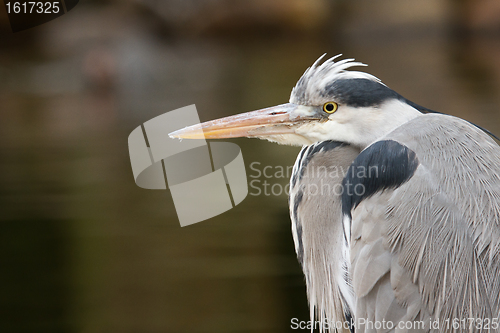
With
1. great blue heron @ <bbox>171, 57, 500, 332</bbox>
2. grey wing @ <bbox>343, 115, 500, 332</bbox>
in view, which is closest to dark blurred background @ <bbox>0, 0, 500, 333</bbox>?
great blue heron @ <bbox>171, 57, 500, 332</bbox>

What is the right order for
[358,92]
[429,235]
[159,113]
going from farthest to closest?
[159,113] → [358,92] → [429,235]

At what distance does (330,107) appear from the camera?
4.16 ft

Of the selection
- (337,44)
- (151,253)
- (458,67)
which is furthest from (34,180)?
(458,67)

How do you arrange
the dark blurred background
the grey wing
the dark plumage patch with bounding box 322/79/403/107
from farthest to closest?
the dark blurred background
the dark plumage patch with bounding box 322/79/403/107
the grey wing

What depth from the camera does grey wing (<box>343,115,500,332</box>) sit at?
3.35ft

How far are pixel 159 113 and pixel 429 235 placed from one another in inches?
149

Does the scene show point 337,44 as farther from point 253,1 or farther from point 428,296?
point 428,296

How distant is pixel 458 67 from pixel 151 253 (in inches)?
190

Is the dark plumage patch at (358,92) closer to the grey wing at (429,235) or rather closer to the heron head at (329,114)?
the heron head at (329,114)

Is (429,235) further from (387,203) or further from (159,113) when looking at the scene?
(159,113)

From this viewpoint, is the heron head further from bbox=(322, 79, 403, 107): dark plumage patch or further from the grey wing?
the grey wing

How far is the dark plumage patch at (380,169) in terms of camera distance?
110cm

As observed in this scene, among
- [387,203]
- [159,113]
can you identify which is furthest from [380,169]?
[159,113]

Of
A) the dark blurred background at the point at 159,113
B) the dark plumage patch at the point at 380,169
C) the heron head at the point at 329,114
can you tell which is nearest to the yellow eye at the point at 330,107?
the heron head at the point at 329,114
